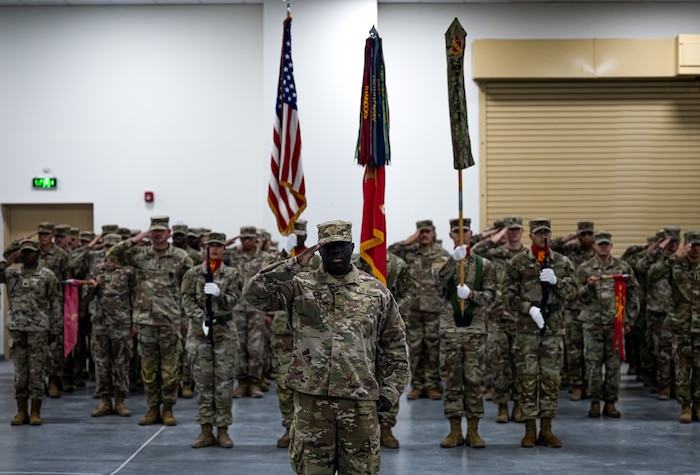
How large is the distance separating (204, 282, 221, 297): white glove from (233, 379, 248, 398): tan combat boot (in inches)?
132

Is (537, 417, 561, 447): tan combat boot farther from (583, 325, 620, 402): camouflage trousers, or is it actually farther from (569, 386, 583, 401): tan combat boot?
(569, 386, 583, 401): tan combat boot

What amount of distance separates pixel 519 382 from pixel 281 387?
221 cm

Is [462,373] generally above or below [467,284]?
below

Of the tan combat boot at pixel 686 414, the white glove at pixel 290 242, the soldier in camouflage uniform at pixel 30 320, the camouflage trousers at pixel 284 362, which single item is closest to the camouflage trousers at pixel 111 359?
the soldier in camouflage uniform at pixel 30 320

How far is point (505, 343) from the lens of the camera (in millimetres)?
10203

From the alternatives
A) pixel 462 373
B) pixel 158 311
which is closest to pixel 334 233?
pixel 462 373

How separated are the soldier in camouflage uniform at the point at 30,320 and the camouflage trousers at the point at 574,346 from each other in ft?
19.1

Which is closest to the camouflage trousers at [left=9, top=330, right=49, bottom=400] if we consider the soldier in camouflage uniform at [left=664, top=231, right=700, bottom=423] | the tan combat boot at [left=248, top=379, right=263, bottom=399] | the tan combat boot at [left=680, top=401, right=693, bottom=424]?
the tan combat boot at [left=248, top=379, right=263, bottom=399]

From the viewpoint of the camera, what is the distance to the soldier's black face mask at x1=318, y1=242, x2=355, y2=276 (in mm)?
5348

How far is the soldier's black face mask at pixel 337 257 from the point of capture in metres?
5.35

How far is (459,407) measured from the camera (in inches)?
334

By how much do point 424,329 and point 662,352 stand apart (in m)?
2.93

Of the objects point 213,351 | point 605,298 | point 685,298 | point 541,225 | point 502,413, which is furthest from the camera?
point 605,298

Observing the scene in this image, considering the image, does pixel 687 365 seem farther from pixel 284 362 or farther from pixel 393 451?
pixel 284 362
